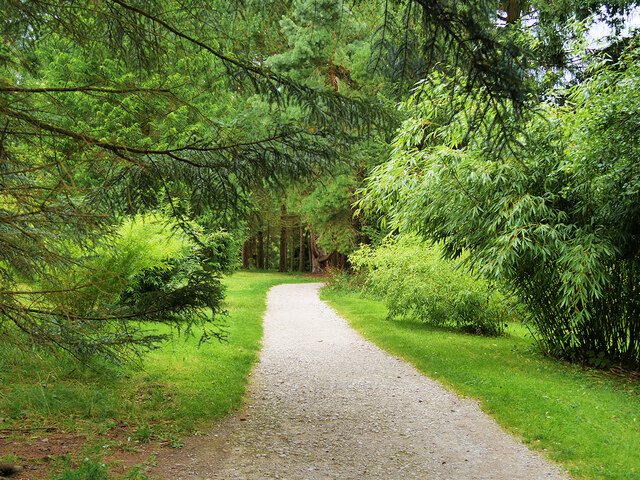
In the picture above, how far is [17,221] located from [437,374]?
600 cm

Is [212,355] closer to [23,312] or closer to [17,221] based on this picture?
[23,312]

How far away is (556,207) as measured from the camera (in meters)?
7.02

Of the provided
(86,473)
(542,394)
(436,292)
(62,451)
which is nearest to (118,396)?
(62,451)

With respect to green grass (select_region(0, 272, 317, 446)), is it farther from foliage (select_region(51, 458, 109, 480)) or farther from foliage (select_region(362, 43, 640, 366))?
foliage (select_region(362, 43, 640, 366))

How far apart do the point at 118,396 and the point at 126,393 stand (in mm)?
206

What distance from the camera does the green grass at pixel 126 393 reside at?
446cm

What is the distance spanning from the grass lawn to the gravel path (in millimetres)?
358

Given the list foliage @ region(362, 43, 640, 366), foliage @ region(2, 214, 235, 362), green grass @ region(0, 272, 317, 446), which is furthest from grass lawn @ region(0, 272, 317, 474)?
foliage @ region(362, 43, 640, 366)

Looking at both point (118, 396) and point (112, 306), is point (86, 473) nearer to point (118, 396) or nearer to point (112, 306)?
point (112, 306)

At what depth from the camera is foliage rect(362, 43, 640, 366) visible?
593cm

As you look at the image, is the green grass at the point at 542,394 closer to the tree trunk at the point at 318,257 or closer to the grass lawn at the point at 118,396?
the grass lawn at the point at 118,396

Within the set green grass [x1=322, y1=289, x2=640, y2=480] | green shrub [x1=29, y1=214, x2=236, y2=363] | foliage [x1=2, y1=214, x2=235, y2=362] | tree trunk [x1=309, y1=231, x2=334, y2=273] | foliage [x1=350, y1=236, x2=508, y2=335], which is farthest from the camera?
tree trunk [x1=309, y1=231, x2=334, y2=273]

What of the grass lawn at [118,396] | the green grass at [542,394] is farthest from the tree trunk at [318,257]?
the grass lawn at [118,396]

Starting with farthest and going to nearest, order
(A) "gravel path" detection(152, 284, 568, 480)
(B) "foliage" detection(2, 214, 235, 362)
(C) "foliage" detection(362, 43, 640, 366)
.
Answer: (C) "foliage" detection(362, 43, 640, 366), (A) "gravel path" detection(152, 284, 568, 480), (B) "foliage" detection(2, 214, 235, 362)
